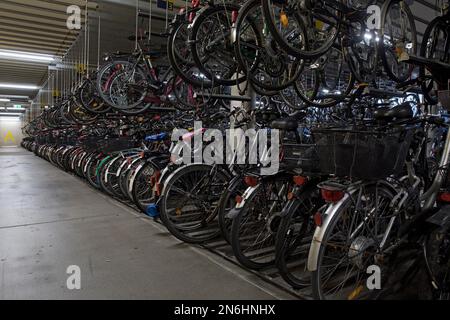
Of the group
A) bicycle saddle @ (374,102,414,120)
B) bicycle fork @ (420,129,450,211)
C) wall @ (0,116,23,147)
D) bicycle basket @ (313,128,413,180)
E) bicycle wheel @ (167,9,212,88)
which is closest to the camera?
bicycle basket @ (313,128,413,180)

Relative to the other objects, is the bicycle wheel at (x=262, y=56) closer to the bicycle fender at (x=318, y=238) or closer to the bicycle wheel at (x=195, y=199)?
the bicycle wheel at (x=195, y=199)

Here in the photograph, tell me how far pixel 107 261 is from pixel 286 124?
1629 mm

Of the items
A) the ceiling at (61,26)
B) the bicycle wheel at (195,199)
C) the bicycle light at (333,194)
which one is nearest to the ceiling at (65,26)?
the ceiling at (61,26)

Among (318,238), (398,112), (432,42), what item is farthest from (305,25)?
(318,238)

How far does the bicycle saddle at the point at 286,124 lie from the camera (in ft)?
7.48

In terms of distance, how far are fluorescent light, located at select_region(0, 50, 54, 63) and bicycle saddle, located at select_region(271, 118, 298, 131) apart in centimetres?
912

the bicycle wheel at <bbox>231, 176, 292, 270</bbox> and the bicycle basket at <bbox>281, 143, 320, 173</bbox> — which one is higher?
the bicycle basket at <bbox>281, 143, 320, 173</bbox>

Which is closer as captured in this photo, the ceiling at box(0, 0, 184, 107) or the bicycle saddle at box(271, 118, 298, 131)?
the bicycle saddle at box(271, 118, 298, 131)

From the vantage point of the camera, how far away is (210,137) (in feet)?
9.68

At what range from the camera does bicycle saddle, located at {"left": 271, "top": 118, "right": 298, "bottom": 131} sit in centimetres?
228

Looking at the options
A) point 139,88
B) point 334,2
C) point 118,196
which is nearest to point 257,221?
point 334,2

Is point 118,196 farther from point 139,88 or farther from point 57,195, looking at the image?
point 139,88

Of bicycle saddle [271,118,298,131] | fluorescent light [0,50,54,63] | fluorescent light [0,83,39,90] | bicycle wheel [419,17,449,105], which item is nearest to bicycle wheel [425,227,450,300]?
bicycle saddle [271,118,298,131]

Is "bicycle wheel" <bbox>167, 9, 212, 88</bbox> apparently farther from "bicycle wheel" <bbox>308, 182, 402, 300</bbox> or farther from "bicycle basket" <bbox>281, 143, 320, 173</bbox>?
"bicycle wheel" <bbox>308, 182, 402, 300</bbox>
